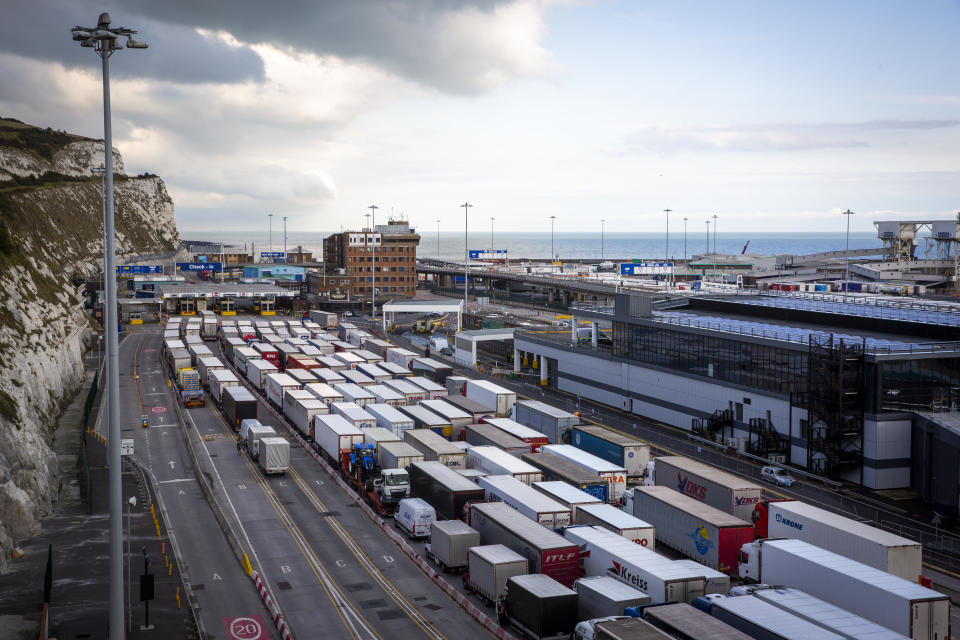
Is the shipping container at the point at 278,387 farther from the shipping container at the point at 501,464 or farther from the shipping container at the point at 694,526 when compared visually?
A: the shipping container at the point at 694,526


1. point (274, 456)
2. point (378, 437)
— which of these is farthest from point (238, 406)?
point (378, 437)

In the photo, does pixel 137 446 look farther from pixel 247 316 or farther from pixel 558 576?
pixel 247 316

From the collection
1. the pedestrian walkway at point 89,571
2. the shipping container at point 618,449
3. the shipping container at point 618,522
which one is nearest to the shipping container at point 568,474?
the shipping container at point 618,522

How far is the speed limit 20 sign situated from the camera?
91.0ft

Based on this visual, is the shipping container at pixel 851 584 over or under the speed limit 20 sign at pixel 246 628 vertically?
over

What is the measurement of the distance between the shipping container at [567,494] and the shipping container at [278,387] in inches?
1215

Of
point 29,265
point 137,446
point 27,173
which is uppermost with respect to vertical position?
point 27,173

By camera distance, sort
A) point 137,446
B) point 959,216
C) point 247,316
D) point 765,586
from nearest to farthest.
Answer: point 765,586, point 137,446, point 959,216, point 247,316

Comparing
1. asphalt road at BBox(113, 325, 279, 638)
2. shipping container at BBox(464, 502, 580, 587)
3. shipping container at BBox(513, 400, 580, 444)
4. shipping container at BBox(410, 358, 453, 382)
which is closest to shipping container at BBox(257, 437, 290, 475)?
asphalt road at BBox(113, 325, 279, 638)

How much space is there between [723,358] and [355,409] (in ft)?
88.3

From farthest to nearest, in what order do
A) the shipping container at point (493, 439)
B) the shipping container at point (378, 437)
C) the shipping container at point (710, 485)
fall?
the shipping container at point (378, 437) → the shipping container at point (493, 439) → the shipping container at point (710, 485)

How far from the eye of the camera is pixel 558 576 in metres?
30.8

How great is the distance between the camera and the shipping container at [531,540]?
1206 inches

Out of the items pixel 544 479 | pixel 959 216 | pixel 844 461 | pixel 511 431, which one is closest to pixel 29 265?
pixel 511 431
